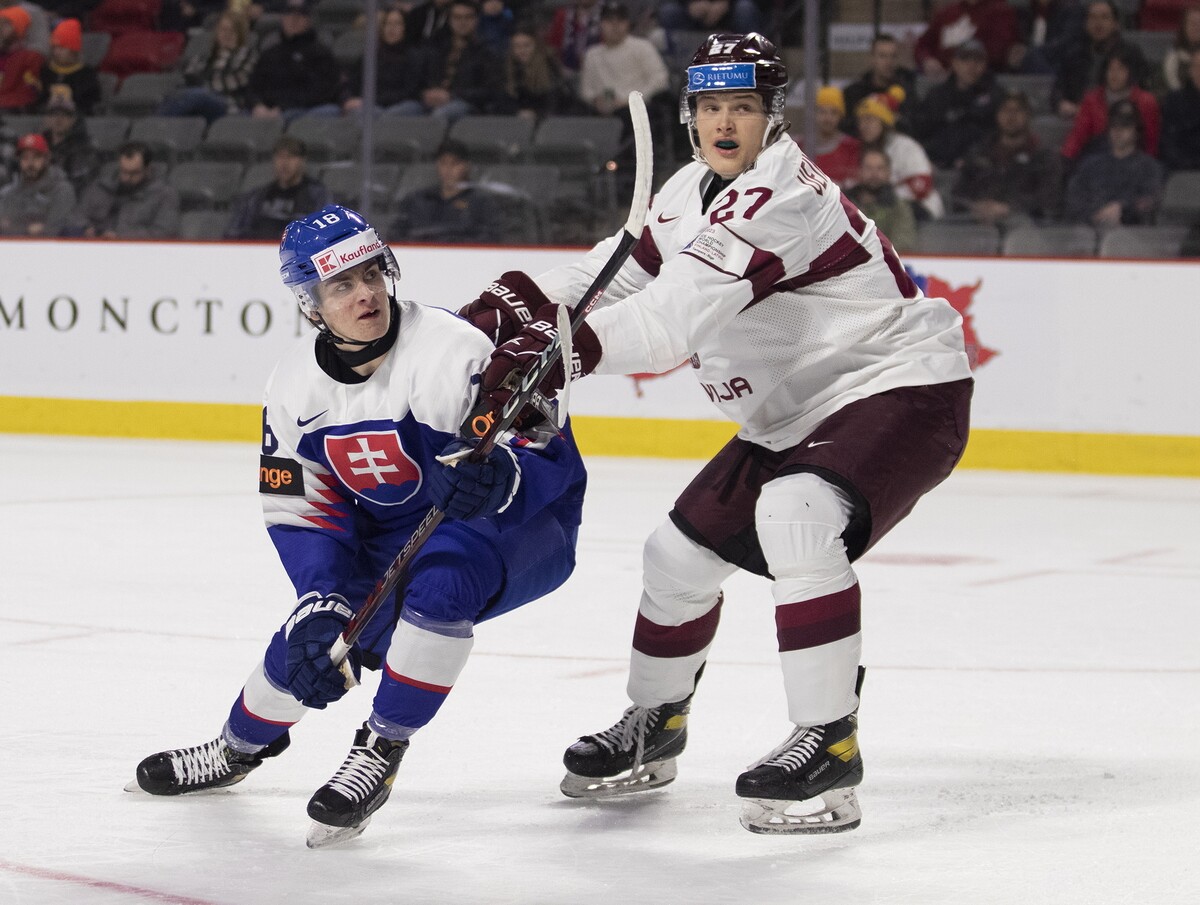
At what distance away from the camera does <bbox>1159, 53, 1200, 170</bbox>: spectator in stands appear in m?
7.33

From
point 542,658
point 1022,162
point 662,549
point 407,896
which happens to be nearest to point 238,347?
point 1022,162

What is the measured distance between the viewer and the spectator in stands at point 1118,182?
7344 mm

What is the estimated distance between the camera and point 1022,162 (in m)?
7.57

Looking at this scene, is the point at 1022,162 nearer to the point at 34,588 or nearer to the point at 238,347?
the point at 238,347

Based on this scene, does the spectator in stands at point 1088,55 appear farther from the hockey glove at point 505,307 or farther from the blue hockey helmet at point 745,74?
the hockey glove at point 505,307

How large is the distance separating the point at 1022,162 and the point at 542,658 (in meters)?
4.57

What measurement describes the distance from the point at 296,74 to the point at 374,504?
6.27 meters

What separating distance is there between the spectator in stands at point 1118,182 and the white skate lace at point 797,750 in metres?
5.29

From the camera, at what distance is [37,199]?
852cm

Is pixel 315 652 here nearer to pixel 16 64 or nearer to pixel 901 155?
pixel 901 155

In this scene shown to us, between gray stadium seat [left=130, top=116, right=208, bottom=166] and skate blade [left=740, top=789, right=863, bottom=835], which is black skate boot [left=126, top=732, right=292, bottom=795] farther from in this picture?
gray stadium seat [left=130, top=116, right=208, bottom=166]

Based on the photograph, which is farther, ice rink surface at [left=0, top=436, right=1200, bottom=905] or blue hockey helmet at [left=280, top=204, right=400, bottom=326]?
blue hockey helmet at [left=280, top=204, right=400, bottom=326]

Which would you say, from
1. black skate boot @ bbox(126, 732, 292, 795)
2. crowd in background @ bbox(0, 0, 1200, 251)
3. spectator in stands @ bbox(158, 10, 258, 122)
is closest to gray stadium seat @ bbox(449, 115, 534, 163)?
crowd in background @ bbox(0, 0, 1200, 251)

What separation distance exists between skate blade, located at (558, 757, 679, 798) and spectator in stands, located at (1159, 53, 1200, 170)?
530 centimetres
